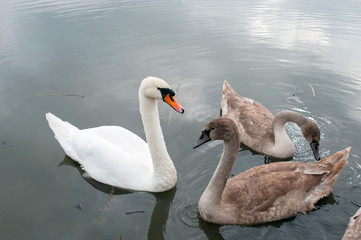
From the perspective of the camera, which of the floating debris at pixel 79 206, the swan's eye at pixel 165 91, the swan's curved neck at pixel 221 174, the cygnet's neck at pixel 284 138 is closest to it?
the swan's curved neck at pixel 221 174

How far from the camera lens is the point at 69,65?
1067 cm

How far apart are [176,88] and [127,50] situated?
148 inches

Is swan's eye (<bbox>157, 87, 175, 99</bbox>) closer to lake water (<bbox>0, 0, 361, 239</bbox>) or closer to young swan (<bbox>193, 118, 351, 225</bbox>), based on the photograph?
young swan (<bbox>193, 118, 351, 225</bbox>)

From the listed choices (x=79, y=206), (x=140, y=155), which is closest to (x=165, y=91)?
(x=140, y=155)

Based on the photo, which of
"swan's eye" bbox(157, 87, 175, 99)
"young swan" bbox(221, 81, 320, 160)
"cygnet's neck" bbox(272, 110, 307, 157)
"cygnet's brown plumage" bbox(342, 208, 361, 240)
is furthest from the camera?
"cygnet's neck" bbox(272, 110, 307, 157)

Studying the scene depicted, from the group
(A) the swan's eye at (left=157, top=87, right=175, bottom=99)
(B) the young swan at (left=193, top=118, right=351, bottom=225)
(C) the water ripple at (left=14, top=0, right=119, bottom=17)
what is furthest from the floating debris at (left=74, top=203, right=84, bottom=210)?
(C) the water ripple at (left=14, top=0, right=119, bottom=17)

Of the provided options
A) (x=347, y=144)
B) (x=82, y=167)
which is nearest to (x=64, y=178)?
(x=82, y=167)

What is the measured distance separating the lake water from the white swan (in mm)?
273

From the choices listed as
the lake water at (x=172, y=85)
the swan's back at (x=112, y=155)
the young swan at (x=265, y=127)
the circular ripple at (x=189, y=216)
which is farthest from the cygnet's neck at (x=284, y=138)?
the swan's back at (x=112, y=155)

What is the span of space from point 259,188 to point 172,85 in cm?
506

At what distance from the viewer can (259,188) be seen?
15.7 ft

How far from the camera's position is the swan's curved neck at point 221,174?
4504mm

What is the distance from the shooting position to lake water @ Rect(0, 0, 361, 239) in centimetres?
496

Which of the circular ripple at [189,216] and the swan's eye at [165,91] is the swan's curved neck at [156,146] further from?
the circular ripple at [189,216]
